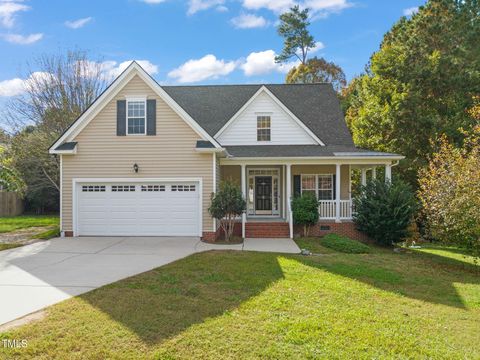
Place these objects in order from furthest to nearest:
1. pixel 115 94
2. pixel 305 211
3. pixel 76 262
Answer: pixel 305 211 < pixel 115 94 < pixel 76 262

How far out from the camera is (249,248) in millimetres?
11836

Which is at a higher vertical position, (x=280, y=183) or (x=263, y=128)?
(x=263, y=128)

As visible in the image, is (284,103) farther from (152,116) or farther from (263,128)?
(152,116)

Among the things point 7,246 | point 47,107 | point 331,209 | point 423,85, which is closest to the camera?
point 7,246

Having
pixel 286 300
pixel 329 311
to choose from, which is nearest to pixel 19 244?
pixel 286 300

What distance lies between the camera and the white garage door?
538 inches

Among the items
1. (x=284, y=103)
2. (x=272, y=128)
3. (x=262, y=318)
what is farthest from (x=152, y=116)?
(x=262, y=318)

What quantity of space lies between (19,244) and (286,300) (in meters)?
10.5

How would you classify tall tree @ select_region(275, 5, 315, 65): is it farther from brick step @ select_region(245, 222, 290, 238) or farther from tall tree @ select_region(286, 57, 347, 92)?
brick step @ select_region(245, 222, 290, 238)

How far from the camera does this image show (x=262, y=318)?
5395 mm

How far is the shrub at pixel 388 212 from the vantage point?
13.2 meters

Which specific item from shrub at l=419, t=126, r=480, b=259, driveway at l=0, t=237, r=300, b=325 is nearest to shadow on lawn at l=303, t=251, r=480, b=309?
shrub at l=419, t=126, r=480, b=259

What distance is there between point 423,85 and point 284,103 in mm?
7902

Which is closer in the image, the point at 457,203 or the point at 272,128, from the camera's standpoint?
the point at 457,203
